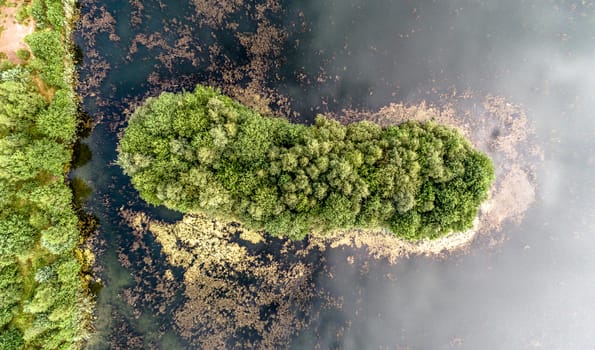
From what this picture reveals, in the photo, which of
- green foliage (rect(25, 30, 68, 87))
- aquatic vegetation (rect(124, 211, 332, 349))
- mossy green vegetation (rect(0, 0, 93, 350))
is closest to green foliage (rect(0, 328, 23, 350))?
mossy green vegetation (rect(0, 0, 93, 350))

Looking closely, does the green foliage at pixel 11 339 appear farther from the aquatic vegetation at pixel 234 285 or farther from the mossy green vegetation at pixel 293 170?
the mossy green vegetation at pixel 293 170

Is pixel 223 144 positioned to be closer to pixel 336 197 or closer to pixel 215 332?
pixel 336 197

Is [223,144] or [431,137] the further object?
[431,137]

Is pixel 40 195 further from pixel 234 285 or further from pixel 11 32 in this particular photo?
pixel 234 285

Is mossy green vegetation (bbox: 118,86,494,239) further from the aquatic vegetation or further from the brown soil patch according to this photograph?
the brown soil patch

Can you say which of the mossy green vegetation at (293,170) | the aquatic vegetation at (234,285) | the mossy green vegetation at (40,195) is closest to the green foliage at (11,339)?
the mossy green vegetation at (40,195)

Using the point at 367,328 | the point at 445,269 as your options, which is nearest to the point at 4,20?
the point at 367,328
